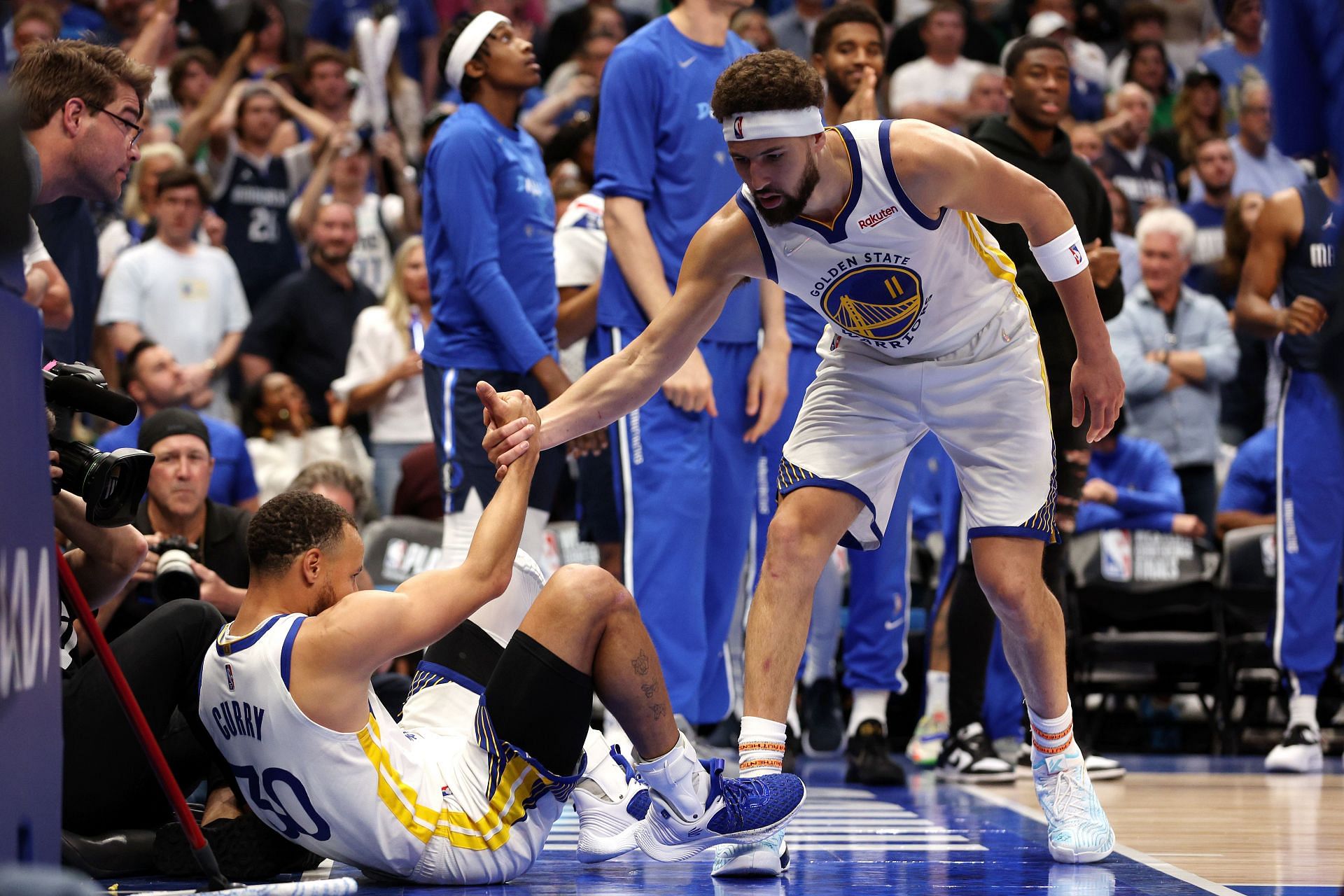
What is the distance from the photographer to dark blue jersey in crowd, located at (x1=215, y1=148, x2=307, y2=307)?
32.5ft

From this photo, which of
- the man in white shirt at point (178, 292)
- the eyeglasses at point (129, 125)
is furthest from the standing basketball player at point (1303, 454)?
the man in white shirt at point (178, 292)

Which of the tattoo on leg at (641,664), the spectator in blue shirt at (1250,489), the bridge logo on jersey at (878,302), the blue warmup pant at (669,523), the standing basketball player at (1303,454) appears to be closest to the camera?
the tattoo on leg at (641,664)

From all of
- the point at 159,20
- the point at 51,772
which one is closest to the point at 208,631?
the point at 51,772

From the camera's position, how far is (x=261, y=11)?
1195 cm

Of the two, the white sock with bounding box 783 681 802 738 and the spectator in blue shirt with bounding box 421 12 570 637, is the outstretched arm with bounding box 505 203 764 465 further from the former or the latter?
the white sock with bounding box 783 681 802 738

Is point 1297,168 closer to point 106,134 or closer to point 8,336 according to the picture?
point 106,134

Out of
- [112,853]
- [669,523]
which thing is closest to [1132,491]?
[669,523]

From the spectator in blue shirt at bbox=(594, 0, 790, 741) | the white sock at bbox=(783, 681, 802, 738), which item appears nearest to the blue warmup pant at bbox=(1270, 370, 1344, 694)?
the white sock at bbox=(783, 681, 802, 738)

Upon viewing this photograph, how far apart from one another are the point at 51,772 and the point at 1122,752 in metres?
6.42

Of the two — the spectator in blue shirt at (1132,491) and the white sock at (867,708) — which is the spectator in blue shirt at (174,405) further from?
the spectator in blue shirt at (1132,491)

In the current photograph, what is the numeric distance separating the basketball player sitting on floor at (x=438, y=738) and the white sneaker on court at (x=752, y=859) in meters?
0.02

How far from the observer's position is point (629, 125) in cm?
544

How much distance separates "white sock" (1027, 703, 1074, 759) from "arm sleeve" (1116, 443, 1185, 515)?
3837 mm

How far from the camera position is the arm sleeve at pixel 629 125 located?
5.44m
